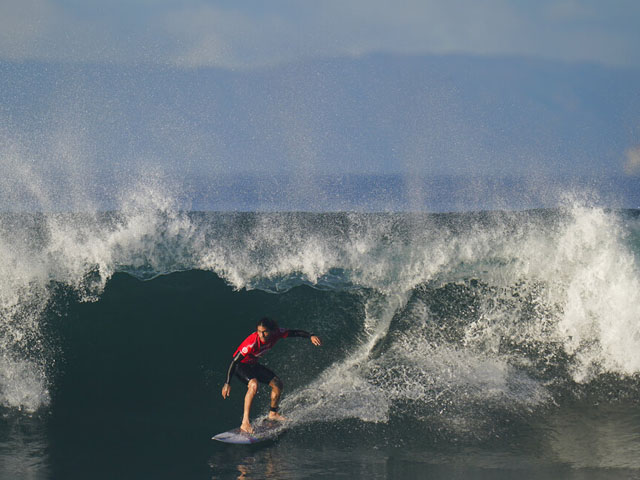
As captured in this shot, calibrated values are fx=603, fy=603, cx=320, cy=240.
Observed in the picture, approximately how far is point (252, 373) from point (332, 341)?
1.70m

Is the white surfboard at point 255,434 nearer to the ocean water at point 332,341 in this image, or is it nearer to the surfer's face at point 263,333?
the ocean water at point 332,341

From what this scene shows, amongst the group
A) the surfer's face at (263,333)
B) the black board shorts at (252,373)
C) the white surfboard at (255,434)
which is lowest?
the white surfboard at (255,434)

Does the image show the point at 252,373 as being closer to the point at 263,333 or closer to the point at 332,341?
the point at 263,333

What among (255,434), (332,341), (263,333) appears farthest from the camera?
(332,341)

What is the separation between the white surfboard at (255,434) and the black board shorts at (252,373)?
462 millimetres

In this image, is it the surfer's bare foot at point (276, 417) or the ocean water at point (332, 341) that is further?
the surfer's bare foot at point (276, 417)

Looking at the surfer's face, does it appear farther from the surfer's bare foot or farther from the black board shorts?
the surfer's bare foot

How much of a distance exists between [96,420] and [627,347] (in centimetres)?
620

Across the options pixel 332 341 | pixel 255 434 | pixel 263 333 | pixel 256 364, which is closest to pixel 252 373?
pixel 256 364

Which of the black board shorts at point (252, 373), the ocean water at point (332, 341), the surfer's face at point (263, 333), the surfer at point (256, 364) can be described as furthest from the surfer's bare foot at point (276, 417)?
the surfer's face at point (263, 333)

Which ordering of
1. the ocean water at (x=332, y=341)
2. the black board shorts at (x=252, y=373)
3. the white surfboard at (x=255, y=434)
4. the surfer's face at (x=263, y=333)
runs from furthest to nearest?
the black board shorts at (x=252, y=373)
the surfer's face at (x=263, y=333)
the white surfboard at (x=255, y=434)
the ocean water at (x=332, y=341)

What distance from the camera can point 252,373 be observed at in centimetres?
627

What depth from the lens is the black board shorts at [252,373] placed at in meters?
6.26

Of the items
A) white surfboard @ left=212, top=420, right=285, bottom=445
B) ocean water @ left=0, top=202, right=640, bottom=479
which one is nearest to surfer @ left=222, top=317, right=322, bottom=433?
white surfboard @ left=212, top=420, right=285, bottom=445
